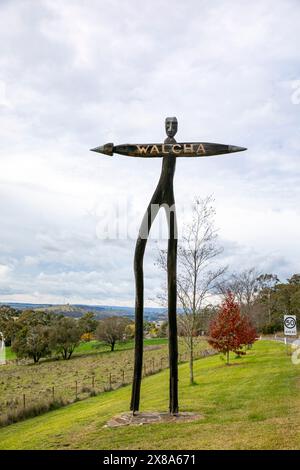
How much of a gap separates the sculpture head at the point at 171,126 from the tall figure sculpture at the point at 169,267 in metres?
0.21

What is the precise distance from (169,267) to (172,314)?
109 centimetres

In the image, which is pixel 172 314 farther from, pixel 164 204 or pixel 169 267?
pixel 164 204

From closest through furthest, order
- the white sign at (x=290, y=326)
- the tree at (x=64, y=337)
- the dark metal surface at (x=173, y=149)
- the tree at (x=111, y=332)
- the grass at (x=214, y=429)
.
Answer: the grass at (x=214, y=429), the dark metal surface at (x=173, y=149), the white sign at (x=290, y=326), the tree at (x=64, y=337), the tree at (x=111, y=332)

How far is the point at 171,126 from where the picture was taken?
34.8ft

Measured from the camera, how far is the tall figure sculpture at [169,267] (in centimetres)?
1023

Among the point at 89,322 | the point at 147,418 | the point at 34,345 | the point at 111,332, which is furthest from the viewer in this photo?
the point at 89,322

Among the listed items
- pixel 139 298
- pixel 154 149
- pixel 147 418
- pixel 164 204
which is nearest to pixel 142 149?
pixel 154 149

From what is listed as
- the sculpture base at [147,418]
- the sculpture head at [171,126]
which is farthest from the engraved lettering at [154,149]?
the sculpture base at [147,418]

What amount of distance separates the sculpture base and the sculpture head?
21.3 feet

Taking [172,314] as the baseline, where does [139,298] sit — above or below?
above

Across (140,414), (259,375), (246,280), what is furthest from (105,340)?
(140,414)

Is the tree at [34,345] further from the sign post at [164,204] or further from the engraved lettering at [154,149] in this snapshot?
the engraved lettering at [154,149]

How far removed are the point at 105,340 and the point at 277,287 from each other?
28424mm

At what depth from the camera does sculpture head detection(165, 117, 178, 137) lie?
418 inches
